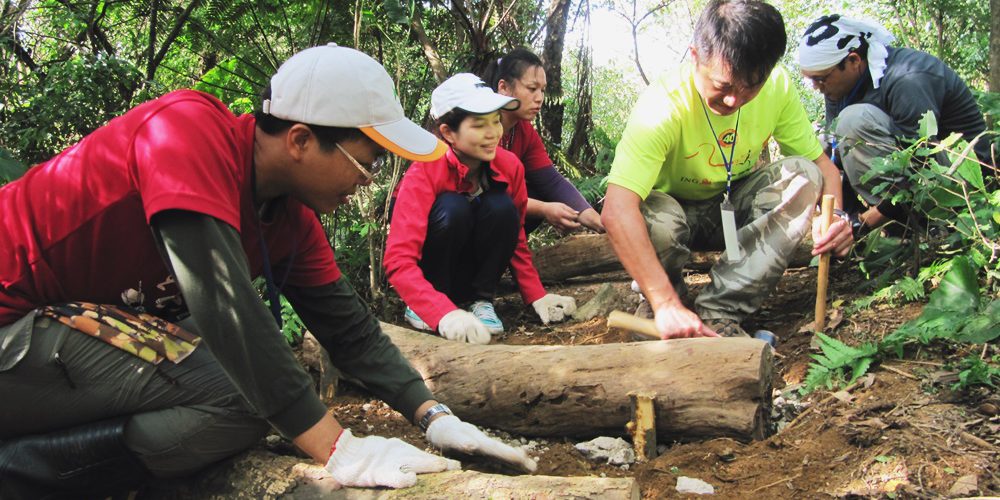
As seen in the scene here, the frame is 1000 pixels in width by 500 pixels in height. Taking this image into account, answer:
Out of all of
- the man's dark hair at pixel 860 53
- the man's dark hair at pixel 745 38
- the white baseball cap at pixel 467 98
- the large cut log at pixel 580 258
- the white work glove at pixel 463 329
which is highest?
the man's dark hair at pixel 745 38

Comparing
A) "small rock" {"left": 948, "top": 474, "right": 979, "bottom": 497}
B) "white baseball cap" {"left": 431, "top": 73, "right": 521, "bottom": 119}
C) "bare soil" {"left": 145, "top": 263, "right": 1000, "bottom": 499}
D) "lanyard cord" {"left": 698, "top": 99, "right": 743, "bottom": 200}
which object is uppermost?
"white baseball cap" {"left": 431, "top": 73, "right": 521, "bottom": 119}

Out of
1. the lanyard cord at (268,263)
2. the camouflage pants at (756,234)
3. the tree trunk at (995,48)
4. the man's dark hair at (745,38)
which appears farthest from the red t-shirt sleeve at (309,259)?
the tree trunk at (995,48)

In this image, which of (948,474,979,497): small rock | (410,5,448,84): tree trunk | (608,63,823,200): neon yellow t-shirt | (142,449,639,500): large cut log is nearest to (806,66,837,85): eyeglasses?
(608,63,823,200): neon yellow t-shirt

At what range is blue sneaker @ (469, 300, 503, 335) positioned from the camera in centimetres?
379

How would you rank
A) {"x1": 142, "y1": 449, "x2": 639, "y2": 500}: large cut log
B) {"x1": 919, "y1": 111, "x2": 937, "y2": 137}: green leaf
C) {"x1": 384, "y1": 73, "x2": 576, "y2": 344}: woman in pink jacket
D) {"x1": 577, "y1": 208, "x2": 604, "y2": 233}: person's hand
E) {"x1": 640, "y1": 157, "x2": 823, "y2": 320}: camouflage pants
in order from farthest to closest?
{"x1": 577, "y1": 208, "x2": 604, "y2": 233}: person's hand → {"x1": 384, "y1": 73, "x2": 576, "y2": 344}: woman in pink jacket → {"x1": 640, "y1": 157, "x2": 823, "y2": 320}: camouflage pants → {"x1": 919, "y1": 111, "x2": 937, "y2": 137}: green leaf → {"x1": 142, "y1": 449, "x2": 639, "y2": 500}: large cut log

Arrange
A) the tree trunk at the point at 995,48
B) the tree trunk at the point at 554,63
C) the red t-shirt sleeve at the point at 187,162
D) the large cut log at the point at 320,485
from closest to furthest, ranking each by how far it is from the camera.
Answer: the red t-shirt sleeve at the point at 187,162 < the large cut log at the point at 320,485 < the tree trunk at the point at 995,48 < the tree trunk at the point at 554,63

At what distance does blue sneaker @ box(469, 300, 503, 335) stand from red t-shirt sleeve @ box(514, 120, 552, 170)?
1141mm

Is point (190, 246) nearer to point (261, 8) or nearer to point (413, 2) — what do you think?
point (413, 2)

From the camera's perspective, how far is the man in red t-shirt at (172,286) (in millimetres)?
1792

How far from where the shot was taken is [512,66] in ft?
14.6

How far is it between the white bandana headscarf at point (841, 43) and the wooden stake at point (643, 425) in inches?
104

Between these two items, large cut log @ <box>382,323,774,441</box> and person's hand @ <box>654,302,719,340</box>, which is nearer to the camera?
large cut log @ <box>382,323,774,441</box>

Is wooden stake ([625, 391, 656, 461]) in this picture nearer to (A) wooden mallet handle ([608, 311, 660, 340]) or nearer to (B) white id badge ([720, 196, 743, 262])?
(A) wooden mallet handle ([608, 311, 660, 340])

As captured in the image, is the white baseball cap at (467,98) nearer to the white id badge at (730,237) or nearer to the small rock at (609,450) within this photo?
the white id badge at (730,237)
